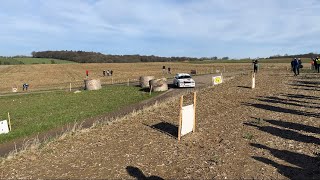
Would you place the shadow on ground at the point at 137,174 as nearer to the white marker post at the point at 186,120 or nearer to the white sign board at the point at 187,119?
the white marker post at the point at 186,120

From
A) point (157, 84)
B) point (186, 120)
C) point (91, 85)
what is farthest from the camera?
point (91, 85)

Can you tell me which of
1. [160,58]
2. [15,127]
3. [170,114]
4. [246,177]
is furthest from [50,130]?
[160,58]

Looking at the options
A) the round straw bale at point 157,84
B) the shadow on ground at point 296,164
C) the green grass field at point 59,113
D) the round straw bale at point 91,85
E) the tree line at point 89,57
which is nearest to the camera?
the shadow on ground at point 296,164

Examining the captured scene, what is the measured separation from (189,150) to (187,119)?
1.47m

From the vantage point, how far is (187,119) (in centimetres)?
1141

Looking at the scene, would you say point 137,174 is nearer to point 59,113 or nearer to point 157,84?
point 59,113

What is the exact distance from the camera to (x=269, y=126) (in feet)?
41.7

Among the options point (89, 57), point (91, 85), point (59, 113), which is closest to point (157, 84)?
point (91, 85)

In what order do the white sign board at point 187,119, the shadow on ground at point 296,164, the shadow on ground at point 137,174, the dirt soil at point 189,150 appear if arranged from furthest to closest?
the white sign board at point 187,119, the dirt soil at point 189,150, the shadow on ground at point 137,174, the shadow on ground at point 296,164

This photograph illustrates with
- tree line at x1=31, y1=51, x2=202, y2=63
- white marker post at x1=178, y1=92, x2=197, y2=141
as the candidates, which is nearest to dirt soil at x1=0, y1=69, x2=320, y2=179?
white marker post at x1=178, y1=92, x2=197, y2=141

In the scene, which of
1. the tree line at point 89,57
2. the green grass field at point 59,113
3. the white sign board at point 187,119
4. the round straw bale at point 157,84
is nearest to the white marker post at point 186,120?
the white sign board at point 187,119

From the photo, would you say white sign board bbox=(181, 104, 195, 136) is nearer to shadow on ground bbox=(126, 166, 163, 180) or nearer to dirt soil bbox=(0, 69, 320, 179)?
dirt soil bbox=(0, 69, 320, 179)

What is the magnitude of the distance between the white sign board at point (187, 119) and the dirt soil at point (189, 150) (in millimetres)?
250

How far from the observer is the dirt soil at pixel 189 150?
28.1 ft
